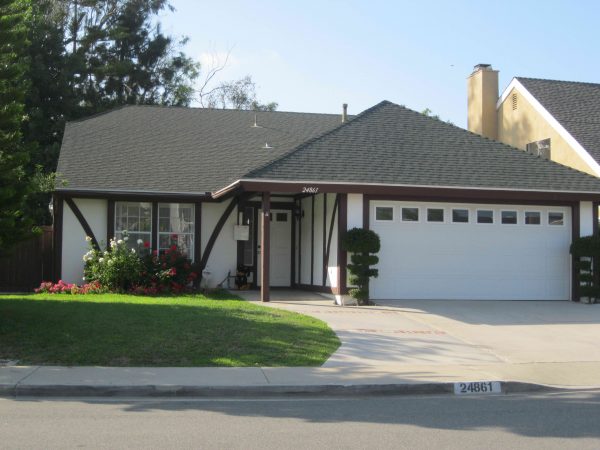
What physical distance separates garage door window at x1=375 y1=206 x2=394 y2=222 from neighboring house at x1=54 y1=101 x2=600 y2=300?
25 millimetres

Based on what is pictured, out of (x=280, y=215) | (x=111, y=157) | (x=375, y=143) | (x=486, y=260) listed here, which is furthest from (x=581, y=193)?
(x=111, y=157)

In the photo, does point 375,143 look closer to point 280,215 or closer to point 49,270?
point 280,215

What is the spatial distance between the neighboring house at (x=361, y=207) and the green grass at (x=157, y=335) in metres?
3.28

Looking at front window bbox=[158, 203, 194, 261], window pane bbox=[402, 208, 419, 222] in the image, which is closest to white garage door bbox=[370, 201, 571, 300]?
window pane bbox=[402, 208, 419, 222]

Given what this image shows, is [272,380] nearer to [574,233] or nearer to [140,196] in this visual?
[140,196]

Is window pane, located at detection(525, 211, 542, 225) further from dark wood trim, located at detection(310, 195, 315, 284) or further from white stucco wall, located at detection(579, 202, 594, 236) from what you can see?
dark wood trim, located at detection(310, 195, 315, 284)

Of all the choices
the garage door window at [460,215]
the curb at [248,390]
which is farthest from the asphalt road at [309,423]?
the garage door window at [460,215]

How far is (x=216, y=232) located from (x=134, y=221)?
87.9 inches

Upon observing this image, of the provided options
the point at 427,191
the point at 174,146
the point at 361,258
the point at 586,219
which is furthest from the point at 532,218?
the point at 174,146

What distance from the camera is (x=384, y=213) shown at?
16859 millimetres

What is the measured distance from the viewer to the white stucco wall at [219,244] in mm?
19031

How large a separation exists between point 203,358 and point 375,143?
9304 millimetres

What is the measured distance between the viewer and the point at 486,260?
1727 centimetres

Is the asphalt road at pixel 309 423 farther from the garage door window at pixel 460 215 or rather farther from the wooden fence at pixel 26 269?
the wooden fence at pixel 26 269
